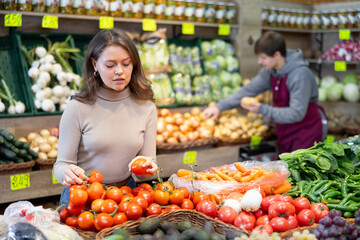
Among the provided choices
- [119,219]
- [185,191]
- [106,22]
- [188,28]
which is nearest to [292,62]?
[188,28]

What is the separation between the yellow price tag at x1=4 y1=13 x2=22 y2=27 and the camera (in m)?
3.58

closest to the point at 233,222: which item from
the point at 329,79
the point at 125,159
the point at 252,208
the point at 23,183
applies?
the point at 252,208

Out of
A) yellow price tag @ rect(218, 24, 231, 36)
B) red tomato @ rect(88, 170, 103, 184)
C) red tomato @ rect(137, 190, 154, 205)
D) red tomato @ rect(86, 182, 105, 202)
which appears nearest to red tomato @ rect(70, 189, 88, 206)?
red tomato @ rect(86, 182, 105, 202)

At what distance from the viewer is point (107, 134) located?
7.83 ft

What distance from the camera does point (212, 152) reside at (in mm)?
4332

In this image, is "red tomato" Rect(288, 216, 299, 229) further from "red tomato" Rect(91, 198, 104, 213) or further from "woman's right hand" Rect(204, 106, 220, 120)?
"woman's right hand" Rect(204, 106, 220, 120)

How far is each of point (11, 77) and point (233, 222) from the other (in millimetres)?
2834

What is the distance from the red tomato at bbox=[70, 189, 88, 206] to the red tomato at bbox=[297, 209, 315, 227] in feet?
3.40

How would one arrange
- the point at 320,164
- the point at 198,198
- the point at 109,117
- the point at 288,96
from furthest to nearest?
the point at 288,96
the point at 320,164
the point at 109,117
the point at 198,198

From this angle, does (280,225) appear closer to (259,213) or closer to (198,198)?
(259,213)

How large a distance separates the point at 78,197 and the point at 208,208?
2.05 feet

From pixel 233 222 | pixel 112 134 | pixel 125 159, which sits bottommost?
pixel 233 222

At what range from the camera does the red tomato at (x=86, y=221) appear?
1.86 metres

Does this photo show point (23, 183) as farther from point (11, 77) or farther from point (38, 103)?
point (11, 77)
